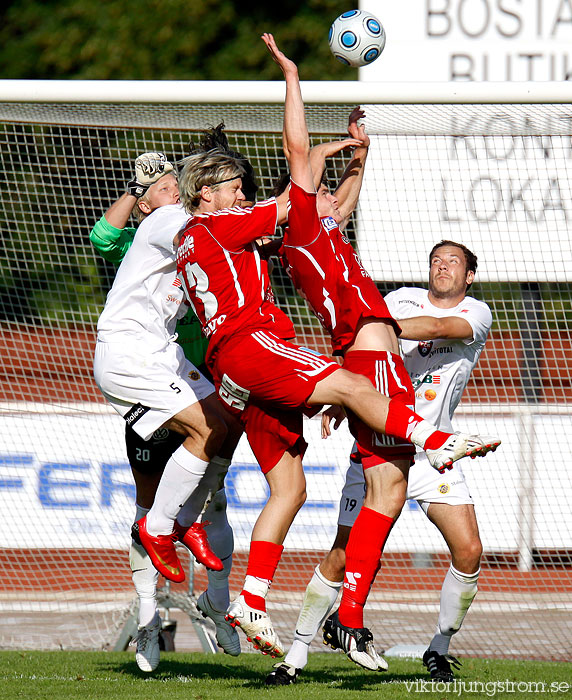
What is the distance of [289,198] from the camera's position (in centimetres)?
475

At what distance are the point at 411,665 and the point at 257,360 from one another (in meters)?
2.92

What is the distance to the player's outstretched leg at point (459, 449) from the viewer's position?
4.25 meters

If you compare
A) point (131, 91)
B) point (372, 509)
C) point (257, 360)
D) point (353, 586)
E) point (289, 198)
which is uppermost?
point (131, 91)

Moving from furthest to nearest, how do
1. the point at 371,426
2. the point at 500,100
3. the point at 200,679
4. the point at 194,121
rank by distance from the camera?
the point at 194,121, the point at 500,100, the point at 200,679, the point at 371,426

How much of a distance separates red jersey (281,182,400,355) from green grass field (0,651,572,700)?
186 centimetres

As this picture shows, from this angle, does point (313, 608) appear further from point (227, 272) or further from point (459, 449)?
point (227, 272)

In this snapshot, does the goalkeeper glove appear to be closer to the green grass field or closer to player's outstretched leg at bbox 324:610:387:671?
Answer: player's outstretched leg at bbox 324:610:387:671

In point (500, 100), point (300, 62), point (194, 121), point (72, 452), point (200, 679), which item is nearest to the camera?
point (200, 679)

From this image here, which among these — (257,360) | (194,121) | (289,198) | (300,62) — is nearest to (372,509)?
(257,360)

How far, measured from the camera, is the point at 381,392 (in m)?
4.70

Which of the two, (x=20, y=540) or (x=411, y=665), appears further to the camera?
(x=20, y=540)

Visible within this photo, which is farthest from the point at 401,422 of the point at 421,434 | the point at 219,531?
the point at 219,531

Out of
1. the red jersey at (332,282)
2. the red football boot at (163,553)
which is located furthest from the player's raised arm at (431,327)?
the red football boot at (163,553)

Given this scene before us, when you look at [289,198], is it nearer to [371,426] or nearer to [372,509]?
[371,426]
